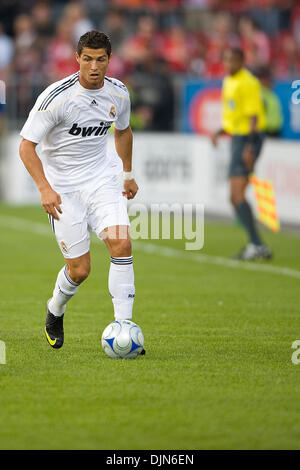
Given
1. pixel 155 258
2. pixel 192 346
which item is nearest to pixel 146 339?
pixel 192 346

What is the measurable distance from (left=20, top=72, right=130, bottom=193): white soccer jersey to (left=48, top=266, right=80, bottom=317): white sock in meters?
0.62

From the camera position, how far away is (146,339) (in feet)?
26.2

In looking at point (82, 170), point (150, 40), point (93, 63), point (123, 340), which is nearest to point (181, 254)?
point (82, 170)

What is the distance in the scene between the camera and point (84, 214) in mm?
7387

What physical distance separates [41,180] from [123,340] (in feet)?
3.97

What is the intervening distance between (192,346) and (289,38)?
57.1 ft

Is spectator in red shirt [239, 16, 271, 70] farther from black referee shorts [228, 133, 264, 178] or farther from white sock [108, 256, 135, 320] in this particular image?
white sock [108, 256, 135, 320]

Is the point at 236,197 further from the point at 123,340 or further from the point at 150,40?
the point at 150,40

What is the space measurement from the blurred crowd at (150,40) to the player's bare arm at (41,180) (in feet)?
46.1

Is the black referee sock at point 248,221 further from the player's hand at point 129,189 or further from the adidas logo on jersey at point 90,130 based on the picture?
the adidas logo on jersey at point 90,130

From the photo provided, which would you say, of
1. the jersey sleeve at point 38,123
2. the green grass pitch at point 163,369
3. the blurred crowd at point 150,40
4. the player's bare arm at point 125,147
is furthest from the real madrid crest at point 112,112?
the blurred crowd at point 150,40

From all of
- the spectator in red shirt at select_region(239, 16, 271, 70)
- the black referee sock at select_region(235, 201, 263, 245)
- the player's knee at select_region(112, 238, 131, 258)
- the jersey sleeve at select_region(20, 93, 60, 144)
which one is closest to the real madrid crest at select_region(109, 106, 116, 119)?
the jersey sleeve at select_region(20, 93, 60, 144)

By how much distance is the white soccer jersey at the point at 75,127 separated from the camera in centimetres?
710

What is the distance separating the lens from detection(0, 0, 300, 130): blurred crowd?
71.5 ft
